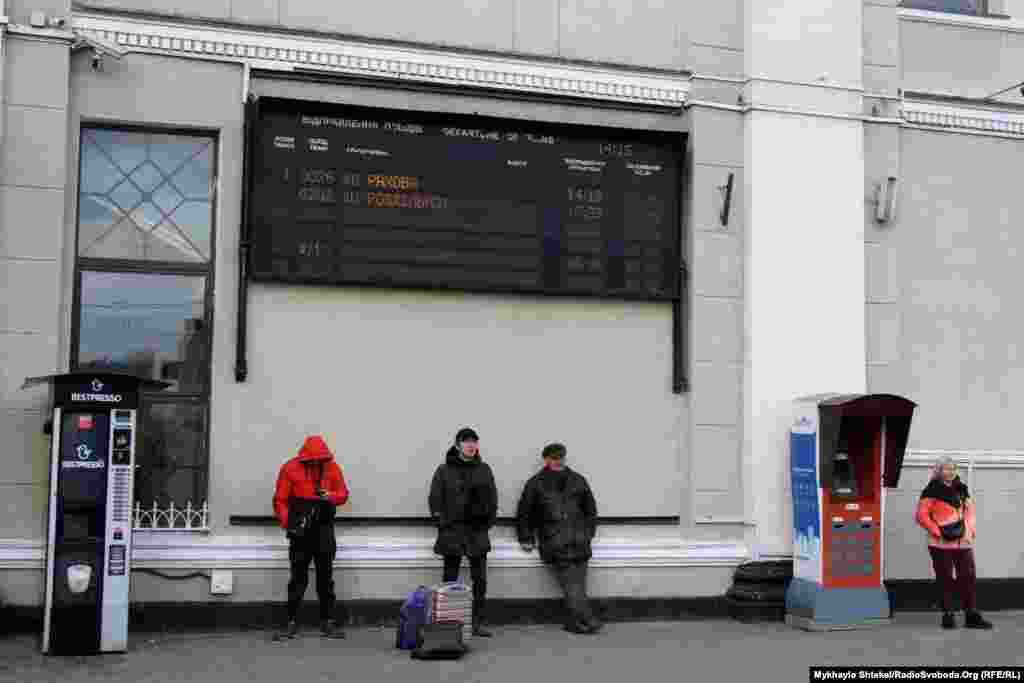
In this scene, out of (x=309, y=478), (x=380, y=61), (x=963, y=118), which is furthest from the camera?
(x=963, y=118)

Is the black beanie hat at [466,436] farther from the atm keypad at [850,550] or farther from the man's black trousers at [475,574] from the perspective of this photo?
the atm keypad at [850,550]

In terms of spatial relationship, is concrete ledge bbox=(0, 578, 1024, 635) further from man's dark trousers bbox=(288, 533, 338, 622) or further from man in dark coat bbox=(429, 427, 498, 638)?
man in dark coat bbox=(429, 427, 498, 638)

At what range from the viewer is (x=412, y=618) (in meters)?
10.9

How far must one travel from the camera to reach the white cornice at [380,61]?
11.7 meters

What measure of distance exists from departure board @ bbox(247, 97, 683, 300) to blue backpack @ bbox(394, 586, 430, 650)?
9.55ft

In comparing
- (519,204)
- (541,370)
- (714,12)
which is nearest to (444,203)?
(519,204)

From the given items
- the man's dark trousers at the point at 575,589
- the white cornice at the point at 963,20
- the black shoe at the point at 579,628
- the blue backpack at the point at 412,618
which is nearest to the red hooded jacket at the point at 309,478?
the blue backpack at the point at 412,618

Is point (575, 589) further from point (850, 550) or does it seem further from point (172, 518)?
point (172, 518)

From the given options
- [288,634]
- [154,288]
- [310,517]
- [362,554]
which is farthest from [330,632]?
[154,288]

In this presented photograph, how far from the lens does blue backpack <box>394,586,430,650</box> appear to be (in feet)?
35.6

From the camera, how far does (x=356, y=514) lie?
1210cm

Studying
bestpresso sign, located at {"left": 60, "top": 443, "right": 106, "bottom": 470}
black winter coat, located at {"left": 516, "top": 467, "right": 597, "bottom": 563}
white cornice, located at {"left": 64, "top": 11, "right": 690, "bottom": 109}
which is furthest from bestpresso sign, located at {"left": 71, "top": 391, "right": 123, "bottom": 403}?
black winter coat, located at {"left": 516, "top": 467, "right": 597, "bottom": 563}

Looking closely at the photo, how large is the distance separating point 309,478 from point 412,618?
1481 mm

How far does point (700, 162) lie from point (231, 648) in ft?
20.7
